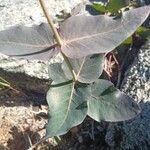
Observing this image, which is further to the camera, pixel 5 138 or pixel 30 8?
pixel 30 8

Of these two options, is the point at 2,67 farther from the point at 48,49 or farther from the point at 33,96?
the point at 48,49

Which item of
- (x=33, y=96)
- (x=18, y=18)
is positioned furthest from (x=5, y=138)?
(x=18, y=18)

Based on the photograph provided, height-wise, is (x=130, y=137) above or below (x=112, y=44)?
below

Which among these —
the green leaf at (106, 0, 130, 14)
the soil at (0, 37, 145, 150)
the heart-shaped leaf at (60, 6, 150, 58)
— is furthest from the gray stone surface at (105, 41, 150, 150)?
the heart-shaped leaf at (60, 6, 150, 58)

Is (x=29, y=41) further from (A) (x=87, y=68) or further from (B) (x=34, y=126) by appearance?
(B) (x=34, y=126)

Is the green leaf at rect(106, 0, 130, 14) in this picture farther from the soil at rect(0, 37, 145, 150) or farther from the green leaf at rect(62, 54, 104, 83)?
the green leaf at rect(62, 54, 104, 83)

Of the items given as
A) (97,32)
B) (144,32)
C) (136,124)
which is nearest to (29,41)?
(97,32)
